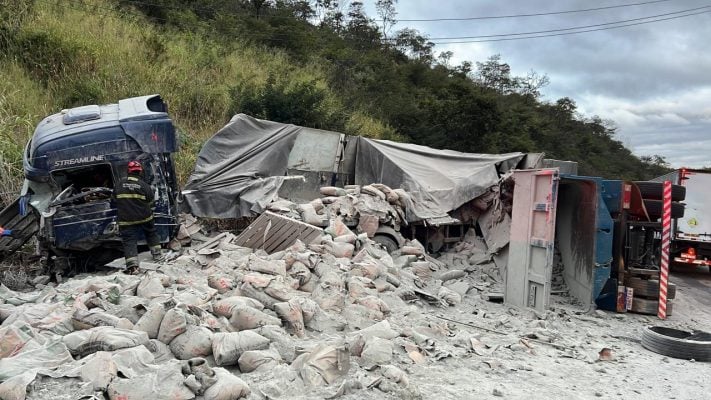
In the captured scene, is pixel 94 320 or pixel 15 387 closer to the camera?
pixel 15 387

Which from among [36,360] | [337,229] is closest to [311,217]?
[337,229]

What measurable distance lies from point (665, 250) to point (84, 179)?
25.8ft

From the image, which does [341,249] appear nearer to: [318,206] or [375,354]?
[318,206]

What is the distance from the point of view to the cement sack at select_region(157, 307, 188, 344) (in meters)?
4.01

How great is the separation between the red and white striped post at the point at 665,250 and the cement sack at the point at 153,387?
20.6ft

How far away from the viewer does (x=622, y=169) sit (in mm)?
41094

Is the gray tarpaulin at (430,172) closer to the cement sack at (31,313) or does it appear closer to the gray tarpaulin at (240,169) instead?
the gray tarpaulin at (240,169)

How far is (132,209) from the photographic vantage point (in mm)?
7168

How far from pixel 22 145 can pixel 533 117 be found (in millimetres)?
26249

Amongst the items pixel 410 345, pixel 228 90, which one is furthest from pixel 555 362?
pixel 228 90

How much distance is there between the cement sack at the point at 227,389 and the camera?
332 centimetres

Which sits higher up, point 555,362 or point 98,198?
point 98,198

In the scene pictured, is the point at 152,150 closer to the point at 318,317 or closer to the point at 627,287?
the point at 318,317

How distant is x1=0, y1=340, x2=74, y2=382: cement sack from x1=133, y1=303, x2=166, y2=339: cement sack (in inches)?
21.9
